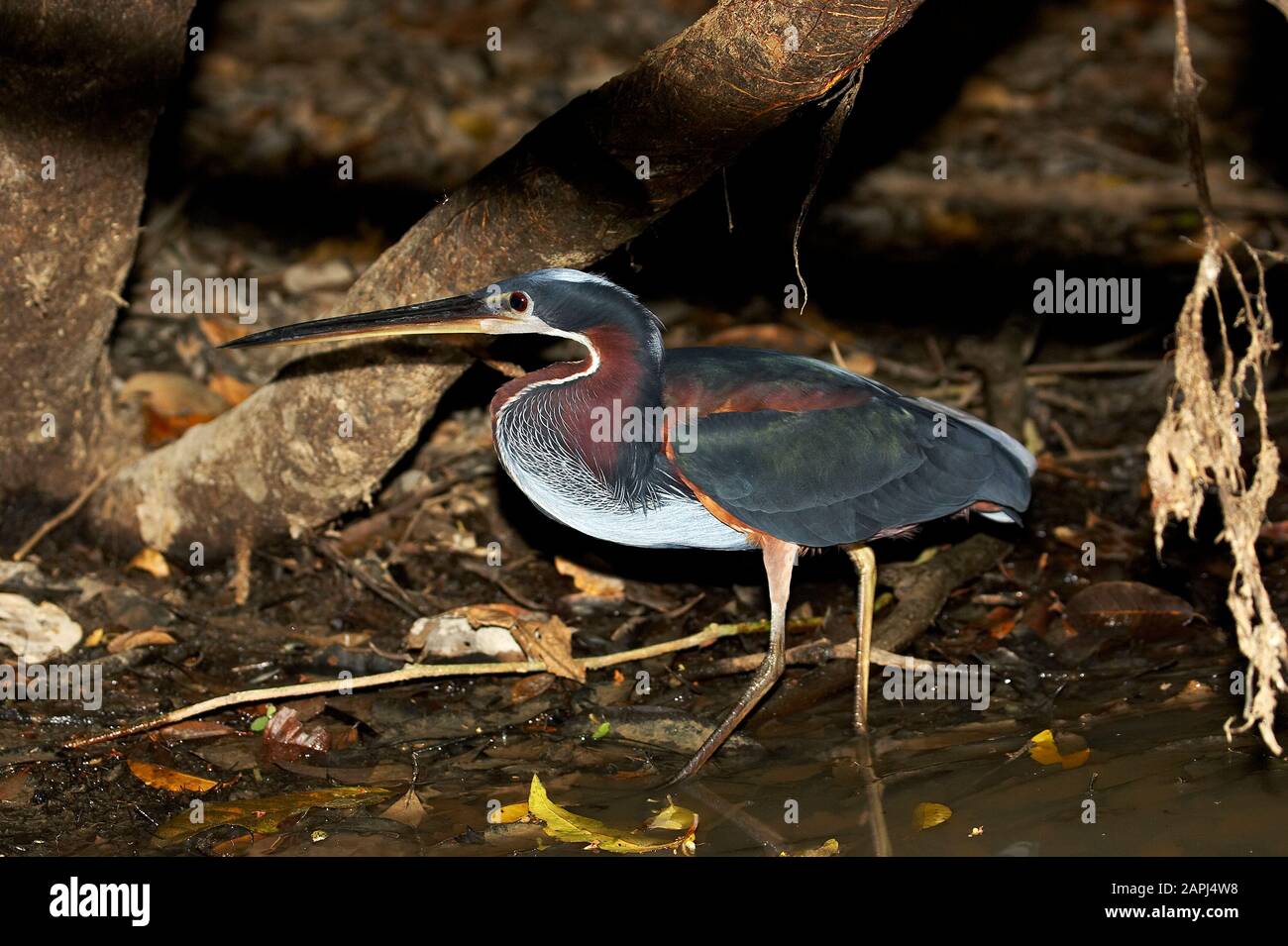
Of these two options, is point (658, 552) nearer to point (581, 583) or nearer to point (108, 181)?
point (581, 583)

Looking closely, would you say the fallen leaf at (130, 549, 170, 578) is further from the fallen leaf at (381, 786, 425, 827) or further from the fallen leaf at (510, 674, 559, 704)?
the fallen leaf at (381, 786, 425, 827)

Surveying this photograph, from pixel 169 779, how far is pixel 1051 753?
2738 mm

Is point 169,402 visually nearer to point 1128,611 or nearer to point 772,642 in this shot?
point 772,642

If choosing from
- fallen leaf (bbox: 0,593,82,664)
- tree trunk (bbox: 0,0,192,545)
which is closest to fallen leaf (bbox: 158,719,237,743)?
fallen leaf (bbox: 0,593,82,664)

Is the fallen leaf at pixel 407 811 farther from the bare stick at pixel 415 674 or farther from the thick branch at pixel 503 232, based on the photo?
the thick branch at pixel 503 232

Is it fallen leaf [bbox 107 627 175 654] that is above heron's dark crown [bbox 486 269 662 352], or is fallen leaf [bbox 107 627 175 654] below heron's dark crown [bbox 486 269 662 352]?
below

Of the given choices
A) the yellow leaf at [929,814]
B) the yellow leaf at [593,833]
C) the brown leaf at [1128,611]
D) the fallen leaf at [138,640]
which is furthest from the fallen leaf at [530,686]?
the brown leaf at [1128,611]

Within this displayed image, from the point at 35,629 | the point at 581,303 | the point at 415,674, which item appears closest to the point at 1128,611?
the point at 581,303

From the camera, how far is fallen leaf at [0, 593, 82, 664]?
202 inches

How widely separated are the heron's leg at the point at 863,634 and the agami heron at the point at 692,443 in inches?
0.4

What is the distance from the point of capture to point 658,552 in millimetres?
6012

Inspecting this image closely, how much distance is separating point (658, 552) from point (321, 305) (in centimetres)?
233

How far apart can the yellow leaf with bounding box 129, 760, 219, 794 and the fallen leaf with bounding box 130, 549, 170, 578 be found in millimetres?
1340
